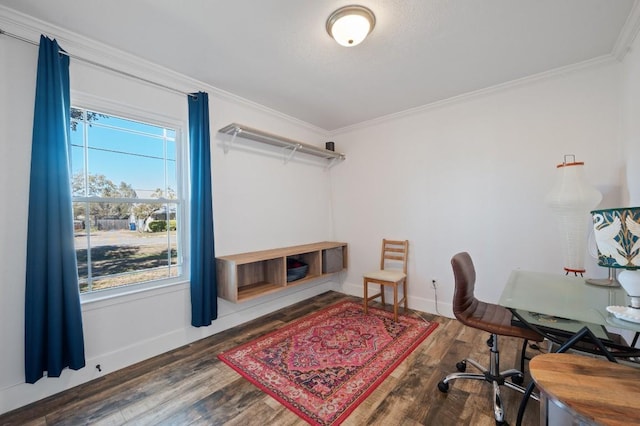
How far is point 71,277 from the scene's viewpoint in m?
1.83

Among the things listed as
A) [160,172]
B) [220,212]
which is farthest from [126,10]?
[220,212]

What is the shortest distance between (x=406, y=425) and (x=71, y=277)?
2.33 metres

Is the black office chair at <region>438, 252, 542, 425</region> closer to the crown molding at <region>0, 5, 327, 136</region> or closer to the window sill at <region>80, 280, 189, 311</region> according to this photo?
the window sill at <region>80, 280, 189, 311</region>

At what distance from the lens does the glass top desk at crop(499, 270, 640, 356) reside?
1283mm

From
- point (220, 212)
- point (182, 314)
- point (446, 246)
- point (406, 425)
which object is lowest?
point (406, 425)

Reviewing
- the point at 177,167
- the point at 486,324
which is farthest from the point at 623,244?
the point at 177,167

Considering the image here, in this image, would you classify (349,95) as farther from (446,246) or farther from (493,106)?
(446,246)

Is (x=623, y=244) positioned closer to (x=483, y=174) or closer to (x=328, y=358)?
(x=483, y=174)

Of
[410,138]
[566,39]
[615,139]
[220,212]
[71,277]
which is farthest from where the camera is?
[410,138]

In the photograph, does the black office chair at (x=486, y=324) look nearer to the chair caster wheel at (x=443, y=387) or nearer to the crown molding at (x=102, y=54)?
the chair caster wheel at (x=443, y=387)

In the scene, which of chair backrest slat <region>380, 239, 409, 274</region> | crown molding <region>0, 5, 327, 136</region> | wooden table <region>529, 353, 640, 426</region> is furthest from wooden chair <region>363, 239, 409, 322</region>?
crown molding <region>0, 5, 327, 136</region>

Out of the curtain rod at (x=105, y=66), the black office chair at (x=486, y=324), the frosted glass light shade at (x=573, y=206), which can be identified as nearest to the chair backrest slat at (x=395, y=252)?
the black office chair at (x=486, y=324)

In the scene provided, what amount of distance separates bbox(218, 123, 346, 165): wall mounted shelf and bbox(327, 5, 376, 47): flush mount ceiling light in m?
1.27

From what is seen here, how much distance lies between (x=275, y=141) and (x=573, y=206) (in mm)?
2814
